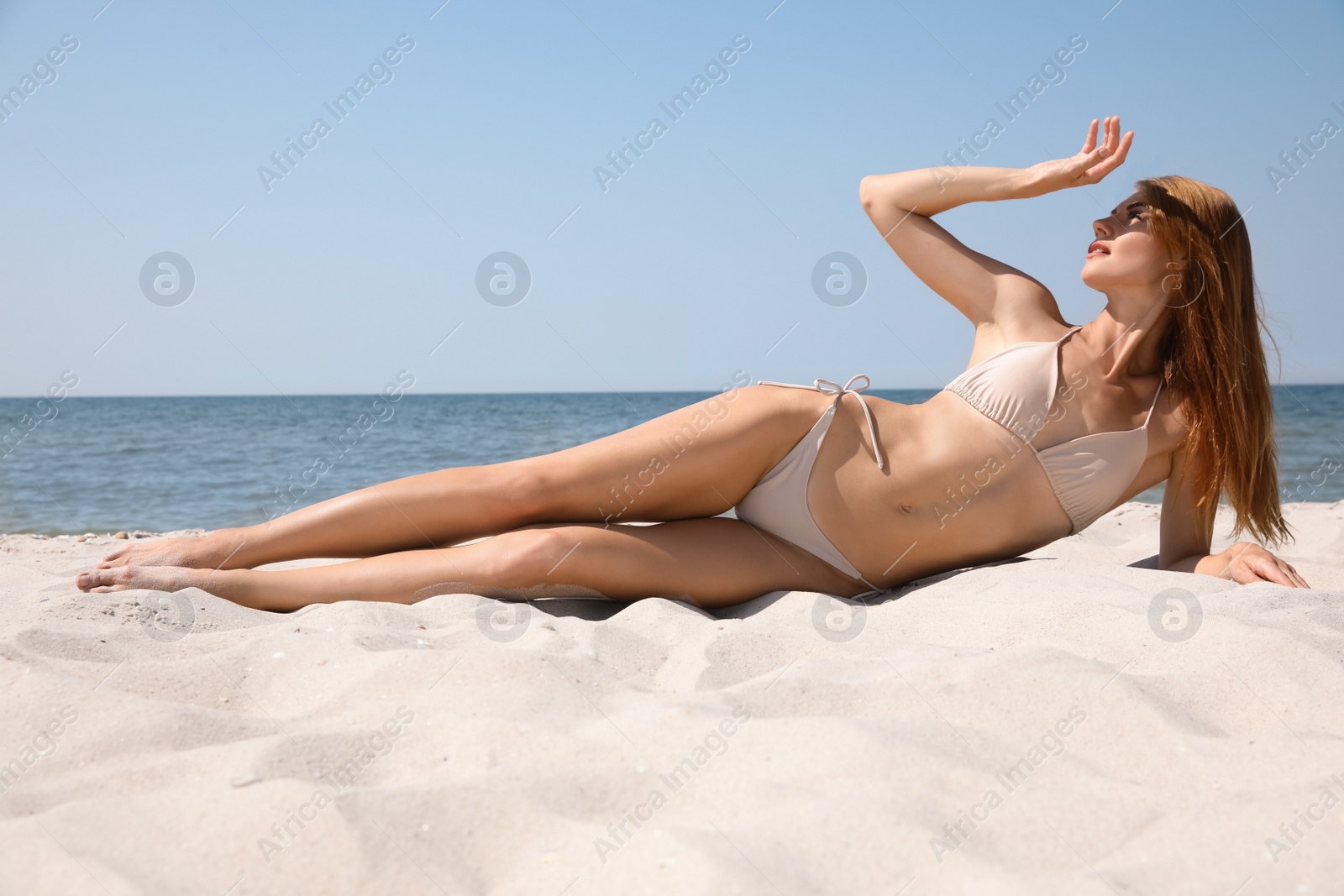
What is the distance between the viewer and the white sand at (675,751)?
118 centimetres

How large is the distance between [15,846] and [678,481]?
1802 millimetres

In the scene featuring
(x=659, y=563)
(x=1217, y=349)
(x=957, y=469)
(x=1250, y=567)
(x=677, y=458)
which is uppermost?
(x=1217, y=349)

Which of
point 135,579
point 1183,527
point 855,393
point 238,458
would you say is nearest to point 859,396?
point 855,393

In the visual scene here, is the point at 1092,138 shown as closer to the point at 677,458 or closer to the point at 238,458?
the point at 677,458

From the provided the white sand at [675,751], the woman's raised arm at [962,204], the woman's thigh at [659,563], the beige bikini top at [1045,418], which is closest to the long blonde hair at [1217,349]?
the beige bikini top at [1045,418]

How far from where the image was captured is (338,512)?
8.91 ft

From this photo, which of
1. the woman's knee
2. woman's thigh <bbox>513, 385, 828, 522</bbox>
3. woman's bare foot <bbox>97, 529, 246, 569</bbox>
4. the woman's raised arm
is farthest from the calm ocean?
woman's bare foot <bbox>97, 529, 246, 569</bbox>

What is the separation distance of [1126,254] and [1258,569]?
1.07 m

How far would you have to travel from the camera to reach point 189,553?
2713 mm

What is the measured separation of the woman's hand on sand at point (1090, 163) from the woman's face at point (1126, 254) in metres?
0.16

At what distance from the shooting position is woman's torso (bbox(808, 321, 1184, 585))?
8.98 ft

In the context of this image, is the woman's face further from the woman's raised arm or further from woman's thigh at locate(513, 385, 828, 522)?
woman's thigh at locate(513, 385, 828, 522)

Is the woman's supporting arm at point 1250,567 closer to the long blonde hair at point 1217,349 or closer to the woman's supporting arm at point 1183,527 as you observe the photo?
the woman's supporting arm at point 1183,527

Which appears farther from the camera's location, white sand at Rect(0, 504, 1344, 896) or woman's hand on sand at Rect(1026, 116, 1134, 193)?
woman's hand on sand at Rect(1026, 116, 1134, 193)
